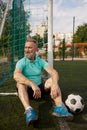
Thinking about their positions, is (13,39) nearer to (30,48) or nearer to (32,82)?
(30,48)

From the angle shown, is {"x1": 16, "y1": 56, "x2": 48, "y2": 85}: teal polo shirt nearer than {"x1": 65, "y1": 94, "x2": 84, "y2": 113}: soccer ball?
No

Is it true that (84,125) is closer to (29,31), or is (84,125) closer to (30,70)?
(30,70)

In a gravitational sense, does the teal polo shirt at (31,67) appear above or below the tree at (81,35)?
above

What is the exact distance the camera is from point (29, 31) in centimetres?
1227

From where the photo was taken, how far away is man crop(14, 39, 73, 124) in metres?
4.81

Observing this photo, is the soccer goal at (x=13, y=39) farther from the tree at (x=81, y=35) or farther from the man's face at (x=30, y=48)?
the tree at (x=81, y=35)

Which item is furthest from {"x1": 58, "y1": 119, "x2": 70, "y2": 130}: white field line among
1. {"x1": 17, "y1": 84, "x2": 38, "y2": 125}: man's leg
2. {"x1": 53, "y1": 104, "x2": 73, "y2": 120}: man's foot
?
{"x1": 17, "y1": 84, "x2": 38, "y2": 125}: man's leg

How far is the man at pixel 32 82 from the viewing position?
481 centimetres

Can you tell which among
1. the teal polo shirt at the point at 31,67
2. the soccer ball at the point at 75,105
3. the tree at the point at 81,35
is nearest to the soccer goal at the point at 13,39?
the teal polo shirt at the point at 31,67

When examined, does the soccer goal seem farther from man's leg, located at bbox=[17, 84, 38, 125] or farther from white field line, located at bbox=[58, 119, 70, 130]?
white field line, located at bbox=[58, 119, 70, 130]

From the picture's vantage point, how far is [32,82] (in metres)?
4.99

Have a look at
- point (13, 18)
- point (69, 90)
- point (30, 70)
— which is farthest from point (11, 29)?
point (30, 70)

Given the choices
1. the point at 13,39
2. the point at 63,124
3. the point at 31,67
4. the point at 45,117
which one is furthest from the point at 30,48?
the point at 13,39

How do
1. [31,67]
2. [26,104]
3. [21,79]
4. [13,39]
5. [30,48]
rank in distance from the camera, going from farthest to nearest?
[13,39] → [31,67] → [30,48] → [21,79] → [26,104]
